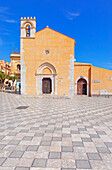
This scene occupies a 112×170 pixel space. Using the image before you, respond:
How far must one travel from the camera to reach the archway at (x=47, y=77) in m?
15.2

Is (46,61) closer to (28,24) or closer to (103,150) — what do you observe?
(28,24)

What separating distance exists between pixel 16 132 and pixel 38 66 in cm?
1212

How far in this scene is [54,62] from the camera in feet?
49.8

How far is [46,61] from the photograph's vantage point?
595 inches

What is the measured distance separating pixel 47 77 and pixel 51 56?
122 inches

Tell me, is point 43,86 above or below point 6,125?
above

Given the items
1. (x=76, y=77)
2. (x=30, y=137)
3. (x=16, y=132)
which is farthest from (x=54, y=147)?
(x=76, y=77)

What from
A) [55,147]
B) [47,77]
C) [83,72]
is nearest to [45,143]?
[55,147]

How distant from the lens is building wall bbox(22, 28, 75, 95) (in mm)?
15070

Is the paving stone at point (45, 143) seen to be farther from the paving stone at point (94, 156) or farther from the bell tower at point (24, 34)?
the bell tower at point (24, 34)

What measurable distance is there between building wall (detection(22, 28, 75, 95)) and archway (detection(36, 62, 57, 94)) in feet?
1.06

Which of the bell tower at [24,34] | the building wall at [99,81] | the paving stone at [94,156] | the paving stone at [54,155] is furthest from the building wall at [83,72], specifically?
the paving stone at [54,155]

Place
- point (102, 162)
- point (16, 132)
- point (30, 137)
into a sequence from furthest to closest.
A: point (16, 132) < point (30, 137) < point (102, 162)

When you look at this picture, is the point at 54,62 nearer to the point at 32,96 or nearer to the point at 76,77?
the point at 76,77
